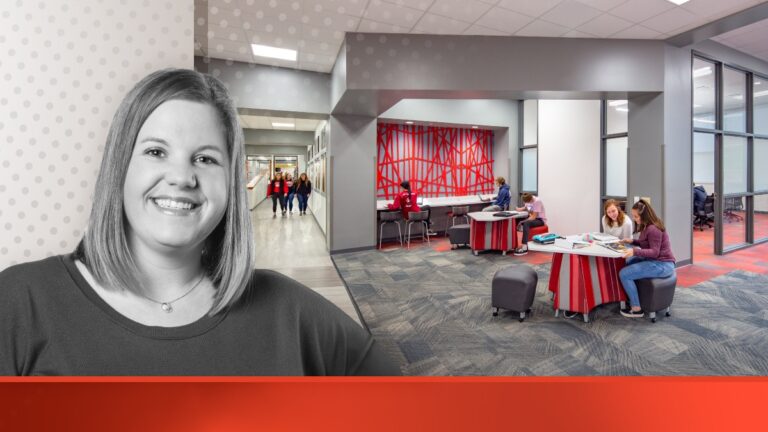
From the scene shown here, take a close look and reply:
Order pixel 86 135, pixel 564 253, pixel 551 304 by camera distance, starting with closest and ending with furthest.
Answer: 1. pixel 86 135
2. pixel 564 253
3. pixel 551 304

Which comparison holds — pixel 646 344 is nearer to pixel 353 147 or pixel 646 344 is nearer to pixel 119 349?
pixel 119 349

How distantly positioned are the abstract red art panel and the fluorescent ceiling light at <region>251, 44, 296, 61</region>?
4400 millimetres

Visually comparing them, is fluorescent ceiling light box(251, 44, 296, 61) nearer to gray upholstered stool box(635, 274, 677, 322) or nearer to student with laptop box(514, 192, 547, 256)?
gray upholstered stool box(635, 274, 677, 322)

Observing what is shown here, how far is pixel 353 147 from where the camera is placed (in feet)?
13.3

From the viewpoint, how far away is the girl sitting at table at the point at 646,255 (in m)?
2.13

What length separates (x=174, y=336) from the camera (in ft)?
1.26

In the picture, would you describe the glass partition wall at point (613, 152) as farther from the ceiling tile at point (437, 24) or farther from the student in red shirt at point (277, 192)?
the student in red shirt at point (277, 192)

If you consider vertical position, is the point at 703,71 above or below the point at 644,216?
above

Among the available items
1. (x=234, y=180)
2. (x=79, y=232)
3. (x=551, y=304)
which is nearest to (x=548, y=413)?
(x=234, y=180)

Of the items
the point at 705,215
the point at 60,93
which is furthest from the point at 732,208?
the point at 60,93

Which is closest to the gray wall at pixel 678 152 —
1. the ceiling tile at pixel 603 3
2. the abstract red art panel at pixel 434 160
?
the ceiling tile at pixel 603 3

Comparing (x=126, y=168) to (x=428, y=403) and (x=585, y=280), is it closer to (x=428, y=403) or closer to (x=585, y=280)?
(x=428, y=403)

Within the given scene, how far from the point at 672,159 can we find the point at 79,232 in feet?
13.0

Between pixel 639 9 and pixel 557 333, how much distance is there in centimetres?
195
